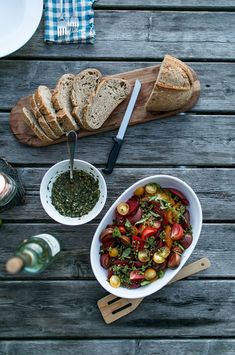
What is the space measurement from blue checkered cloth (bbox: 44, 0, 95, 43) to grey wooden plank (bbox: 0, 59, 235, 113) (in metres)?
0.07

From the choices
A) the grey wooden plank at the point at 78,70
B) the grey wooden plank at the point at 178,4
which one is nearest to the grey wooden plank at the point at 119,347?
the grey wooden plank at the point at 78,70

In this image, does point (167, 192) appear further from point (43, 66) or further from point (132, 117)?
point (43, 66)

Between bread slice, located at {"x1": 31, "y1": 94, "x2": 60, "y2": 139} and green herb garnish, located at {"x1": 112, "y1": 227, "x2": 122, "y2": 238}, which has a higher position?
bread slice, located at {"x1": 31, "y1": 94, "x2": 60, "y2": 139}

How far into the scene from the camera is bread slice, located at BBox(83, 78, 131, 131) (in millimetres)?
1328

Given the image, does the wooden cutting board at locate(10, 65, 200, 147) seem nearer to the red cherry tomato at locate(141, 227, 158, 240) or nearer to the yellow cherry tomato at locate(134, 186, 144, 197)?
the yellow cherry tomato at locate(134, 186, 144, 197)

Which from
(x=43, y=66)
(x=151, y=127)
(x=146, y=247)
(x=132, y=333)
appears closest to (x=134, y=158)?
(x=151, y=127)

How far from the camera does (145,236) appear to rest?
4.21ft

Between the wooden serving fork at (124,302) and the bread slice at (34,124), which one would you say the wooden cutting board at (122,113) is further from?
the wooden serving fork at (124,302)

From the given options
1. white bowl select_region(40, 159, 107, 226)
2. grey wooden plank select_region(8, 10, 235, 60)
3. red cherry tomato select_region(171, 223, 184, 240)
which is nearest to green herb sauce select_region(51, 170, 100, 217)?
white bowl select_region(40, 159, 107, 226)

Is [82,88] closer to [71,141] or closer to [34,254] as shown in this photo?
[71,141]

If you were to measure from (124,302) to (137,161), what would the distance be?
0.38 m

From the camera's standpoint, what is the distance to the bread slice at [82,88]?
133 centimetres

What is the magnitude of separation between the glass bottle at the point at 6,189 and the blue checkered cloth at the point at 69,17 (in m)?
0.39

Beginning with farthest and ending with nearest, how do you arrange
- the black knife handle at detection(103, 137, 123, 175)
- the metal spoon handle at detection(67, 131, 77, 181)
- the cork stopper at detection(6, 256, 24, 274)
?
1. the black knife handle at detection(103, 137, 123, 175)
2. the metal spoon handle at detection(67, 131, 77, 181)
3. the cork stopper at detection(6, 256, 24, 274)
